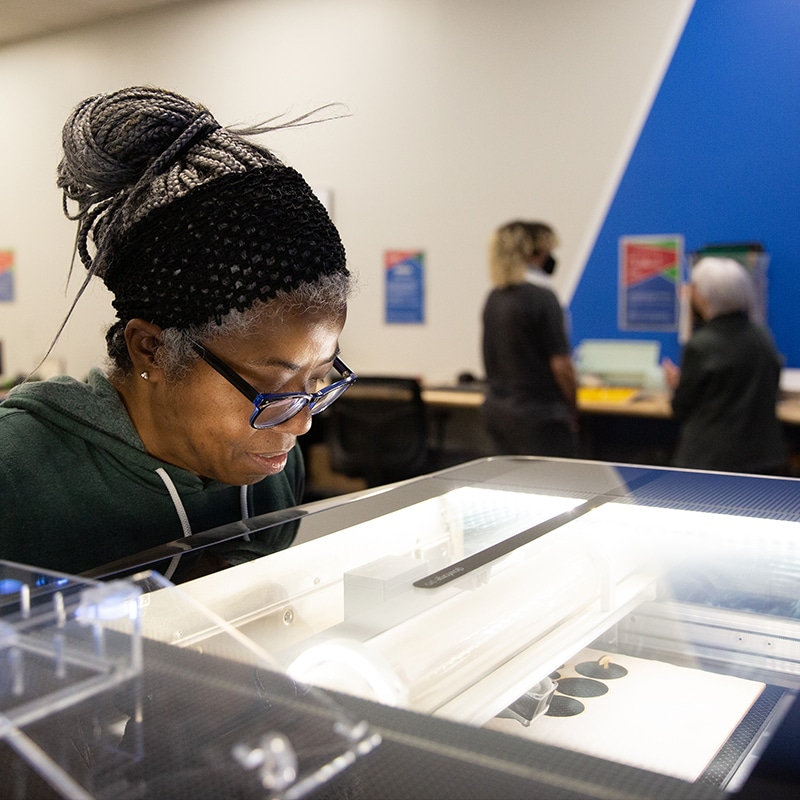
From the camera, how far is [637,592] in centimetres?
91

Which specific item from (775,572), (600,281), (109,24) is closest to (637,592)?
(775,572)

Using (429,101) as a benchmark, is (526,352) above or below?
below

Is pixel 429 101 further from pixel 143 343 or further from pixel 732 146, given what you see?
pixel 143 343

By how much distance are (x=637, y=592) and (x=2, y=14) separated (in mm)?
6404

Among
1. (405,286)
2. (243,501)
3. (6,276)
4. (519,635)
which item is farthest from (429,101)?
(519,635)

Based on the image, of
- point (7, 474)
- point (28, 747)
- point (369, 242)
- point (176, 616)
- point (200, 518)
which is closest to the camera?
point (28, 747)

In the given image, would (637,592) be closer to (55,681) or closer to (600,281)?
(55,681)

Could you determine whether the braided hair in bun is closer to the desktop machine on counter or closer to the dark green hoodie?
the dark green hoodie

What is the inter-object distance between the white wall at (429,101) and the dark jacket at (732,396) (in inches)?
58.7

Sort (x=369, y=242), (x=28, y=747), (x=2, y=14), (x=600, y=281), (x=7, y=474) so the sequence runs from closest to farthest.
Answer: (x=28, y=747)
(x=7, y=474)
(x=600, y=281)
(x=369, y=242)
(x=2, y=14)

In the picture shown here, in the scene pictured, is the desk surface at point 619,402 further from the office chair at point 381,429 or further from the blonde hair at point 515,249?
the blonde hair at point 515,249

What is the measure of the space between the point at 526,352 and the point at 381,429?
0.87 m

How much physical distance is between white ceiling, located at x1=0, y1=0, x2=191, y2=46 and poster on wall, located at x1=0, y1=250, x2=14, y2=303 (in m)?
1.54

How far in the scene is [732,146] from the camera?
4.52m
